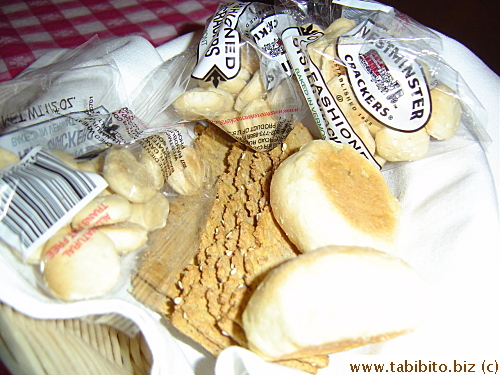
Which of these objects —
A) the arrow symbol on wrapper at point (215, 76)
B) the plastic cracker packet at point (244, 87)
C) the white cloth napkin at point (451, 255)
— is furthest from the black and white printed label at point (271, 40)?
the white cloth napkin at point (451, 255)

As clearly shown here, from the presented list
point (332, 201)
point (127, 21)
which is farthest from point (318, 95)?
point (127, 21)

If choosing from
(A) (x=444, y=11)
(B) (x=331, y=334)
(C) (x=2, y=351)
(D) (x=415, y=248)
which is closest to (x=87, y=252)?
(C) (x=2, y=351)

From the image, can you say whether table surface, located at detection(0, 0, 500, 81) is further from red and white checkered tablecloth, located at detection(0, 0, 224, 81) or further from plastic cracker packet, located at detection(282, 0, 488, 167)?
plastic cracker packet, located at detection(282, 0, 488, 167)

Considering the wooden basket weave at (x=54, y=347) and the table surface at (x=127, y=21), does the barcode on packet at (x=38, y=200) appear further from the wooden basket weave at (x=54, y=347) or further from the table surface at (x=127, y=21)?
the table surface at (x=127, y=21)

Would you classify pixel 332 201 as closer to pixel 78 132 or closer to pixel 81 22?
pixel 78 132

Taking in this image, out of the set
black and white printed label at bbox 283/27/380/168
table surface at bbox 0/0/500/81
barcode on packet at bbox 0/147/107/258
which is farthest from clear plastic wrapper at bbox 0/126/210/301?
table surface at bbox 0/0/500/81
